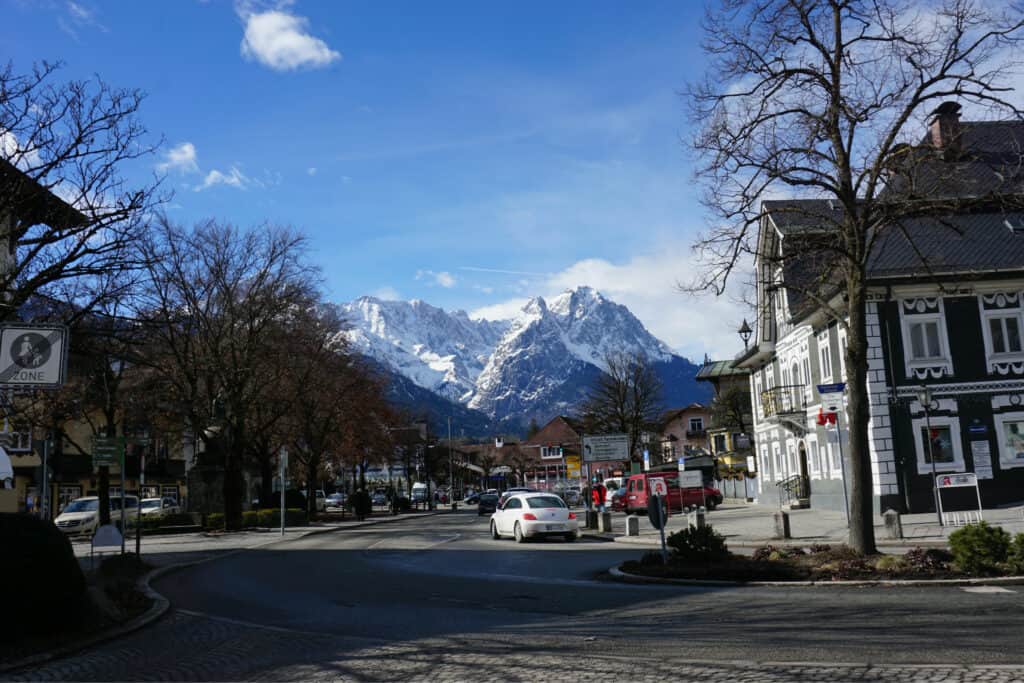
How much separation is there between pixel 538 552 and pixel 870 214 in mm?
12525

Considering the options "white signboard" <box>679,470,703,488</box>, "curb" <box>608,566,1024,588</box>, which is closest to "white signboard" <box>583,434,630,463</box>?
"white signboard" <box>679,470,703,488</box>

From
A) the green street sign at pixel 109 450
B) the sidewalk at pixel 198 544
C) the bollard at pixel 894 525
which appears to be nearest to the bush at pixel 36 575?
the green street sign at pixel 109 450

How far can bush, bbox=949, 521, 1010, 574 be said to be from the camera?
14094 mm

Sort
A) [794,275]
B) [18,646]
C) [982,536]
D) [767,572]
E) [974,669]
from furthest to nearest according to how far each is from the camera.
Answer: [794,275] → [767,572] → [982,536] → [18,646] → [974,669]

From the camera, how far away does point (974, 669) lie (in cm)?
759

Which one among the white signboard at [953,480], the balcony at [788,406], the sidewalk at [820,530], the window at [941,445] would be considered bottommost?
the sidewalk at [820,530]

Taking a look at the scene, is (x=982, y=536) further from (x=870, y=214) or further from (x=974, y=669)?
(x=974, y=669)

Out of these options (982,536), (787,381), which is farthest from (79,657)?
(787,381)

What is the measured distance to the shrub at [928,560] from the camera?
14.5 m

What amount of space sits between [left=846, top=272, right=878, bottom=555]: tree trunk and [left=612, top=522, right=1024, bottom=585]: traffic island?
0.44m

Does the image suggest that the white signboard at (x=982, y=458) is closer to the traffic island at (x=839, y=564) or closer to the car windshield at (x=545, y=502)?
the car windshield at (x=545, y=502)

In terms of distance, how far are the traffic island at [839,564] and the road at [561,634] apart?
0.82 metres

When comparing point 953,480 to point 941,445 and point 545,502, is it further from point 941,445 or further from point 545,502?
point 545,502

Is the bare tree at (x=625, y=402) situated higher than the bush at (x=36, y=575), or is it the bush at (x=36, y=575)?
the bare tree at (x=625, y=402)
